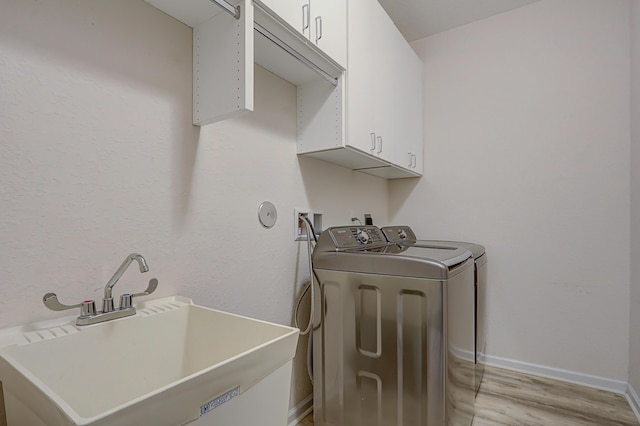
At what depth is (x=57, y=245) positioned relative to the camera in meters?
0.91

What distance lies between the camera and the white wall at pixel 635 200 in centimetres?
190

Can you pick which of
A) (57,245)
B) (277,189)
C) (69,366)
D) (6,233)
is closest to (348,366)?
(277,189)

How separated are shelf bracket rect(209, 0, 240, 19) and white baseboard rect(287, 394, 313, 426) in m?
1.88

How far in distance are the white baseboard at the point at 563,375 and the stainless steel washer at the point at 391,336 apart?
2.90 ft

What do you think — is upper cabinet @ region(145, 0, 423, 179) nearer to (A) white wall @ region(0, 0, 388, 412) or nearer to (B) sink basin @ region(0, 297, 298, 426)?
(A) white wall @ region(0, 0, 388, 412)

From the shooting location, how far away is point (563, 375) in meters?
2.23

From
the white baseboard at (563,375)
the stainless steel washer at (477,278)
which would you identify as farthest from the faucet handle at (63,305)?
the white baseboard at (563,375)

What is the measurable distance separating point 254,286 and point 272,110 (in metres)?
0.90

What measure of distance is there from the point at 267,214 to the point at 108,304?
0.81 metres

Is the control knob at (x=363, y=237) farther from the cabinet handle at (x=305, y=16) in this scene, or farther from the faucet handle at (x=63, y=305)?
the faucet handle at (x=63, y=305)

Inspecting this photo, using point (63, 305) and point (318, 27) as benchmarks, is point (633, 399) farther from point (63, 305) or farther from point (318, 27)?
point (63, 305)

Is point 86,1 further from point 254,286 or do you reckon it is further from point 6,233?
point 254,286

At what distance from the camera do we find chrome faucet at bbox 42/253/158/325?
84 centimetres

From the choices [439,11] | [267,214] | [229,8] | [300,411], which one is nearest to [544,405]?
[300,411]
